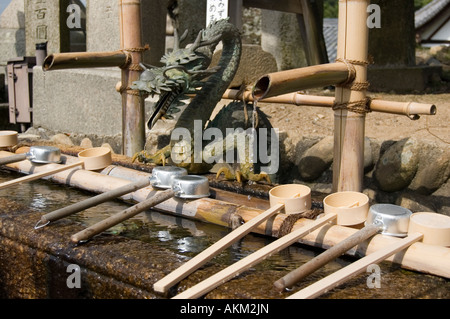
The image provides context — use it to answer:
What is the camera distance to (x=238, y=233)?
8.31 feet

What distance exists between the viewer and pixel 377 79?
789 cm

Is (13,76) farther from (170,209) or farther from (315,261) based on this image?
(315,261)

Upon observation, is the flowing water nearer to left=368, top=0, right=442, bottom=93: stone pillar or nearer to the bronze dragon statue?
the bronze dragon statue

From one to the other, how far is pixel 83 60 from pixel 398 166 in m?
2.36

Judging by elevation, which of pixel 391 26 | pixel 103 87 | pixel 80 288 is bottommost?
pixel 80 288

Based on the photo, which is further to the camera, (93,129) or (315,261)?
(93,129)

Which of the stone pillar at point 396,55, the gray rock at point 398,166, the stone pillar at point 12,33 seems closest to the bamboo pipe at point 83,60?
the gray rock at point 398,166

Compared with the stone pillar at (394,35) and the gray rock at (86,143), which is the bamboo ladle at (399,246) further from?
the stone pillar at (394,35)

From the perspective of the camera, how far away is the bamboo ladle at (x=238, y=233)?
2141 millimetres

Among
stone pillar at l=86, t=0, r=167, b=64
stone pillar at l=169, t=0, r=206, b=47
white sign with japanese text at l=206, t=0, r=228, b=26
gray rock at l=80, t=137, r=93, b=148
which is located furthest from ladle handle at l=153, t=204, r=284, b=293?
stone pillar at l=169, t=0, r=206, b=47

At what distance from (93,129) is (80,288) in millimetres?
4113

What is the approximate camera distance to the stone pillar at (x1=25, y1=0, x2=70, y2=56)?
9.20 m

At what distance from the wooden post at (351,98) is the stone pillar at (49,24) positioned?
6.70 metres
